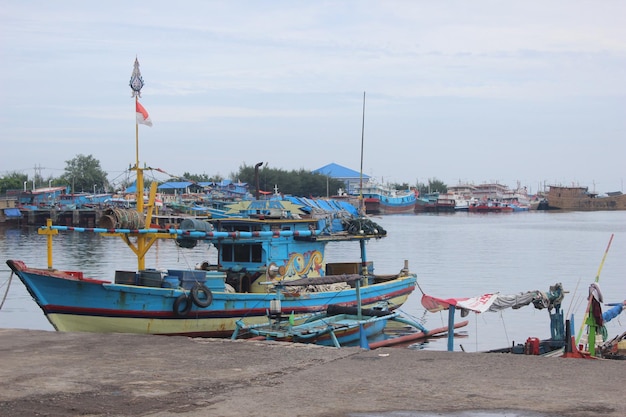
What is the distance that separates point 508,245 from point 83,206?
38.2 meters

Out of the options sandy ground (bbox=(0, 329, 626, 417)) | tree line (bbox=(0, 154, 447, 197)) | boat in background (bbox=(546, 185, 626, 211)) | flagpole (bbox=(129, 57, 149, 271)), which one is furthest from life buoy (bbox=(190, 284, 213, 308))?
boat in background (bbox=(546, 185, 626, 211))

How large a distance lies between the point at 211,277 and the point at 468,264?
26645mm

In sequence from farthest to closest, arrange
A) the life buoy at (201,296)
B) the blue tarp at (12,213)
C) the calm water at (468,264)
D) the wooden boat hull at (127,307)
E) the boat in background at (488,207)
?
the boat in background at (488,207) < the blue tarp at (12,213) < the calm water at (468,264) < the life buoy at (201,296) < the wooden boat hull at (127,307)

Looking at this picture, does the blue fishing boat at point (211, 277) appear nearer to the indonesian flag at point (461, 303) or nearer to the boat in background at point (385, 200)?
the indonesian flag at point (461, 303)

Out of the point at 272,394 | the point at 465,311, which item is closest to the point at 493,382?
the point at 272,394

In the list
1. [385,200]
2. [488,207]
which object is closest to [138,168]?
[385,200]

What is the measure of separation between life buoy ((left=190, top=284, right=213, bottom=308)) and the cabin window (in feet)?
6.83

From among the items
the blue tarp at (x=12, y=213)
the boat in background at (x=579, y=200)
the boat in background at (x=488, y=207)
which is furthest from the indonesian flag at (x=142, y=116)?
the boat in background at (x=579, y=200)

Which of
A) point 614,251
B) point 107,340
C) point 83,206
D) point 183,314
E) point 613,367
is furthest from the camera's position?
point 83,206

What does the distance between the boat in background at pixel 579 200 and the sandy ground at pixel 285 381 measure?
137 meters

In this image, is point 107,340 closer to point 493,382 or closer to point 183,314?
point 493,382

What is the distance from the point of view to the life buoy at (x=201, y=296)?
1684 cm

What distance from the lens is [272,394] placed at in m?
7.63

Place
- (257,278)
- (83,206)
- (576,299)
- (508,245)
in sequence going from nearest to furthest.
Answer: (257,278) → (576,299) → (508,245) → (83,206)
